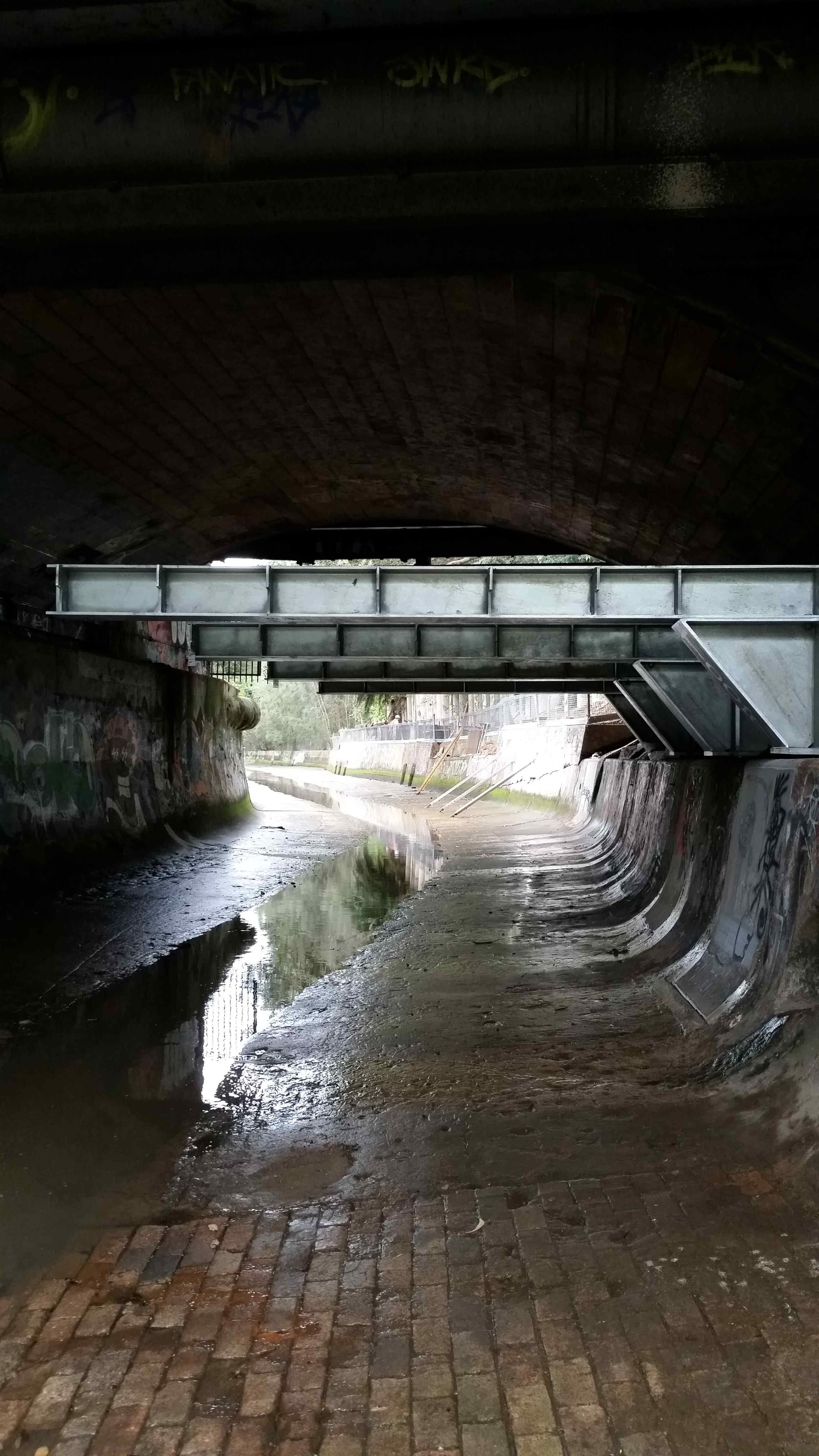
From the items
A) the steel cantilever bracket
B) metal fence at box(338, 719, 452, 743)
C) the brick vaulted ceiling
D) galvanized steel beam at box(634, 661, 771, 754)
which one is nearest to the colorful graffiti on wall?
the brick vaulted ceiling

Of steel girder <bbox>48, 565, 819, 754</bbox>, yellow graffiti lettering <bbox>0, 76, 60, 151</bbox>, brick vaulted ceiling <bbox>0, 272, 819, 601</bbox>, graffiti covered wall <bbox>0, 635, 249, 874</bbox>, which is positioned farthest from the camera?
graffiti covered wall <bbox>0, 635, 249, 874</bbox>

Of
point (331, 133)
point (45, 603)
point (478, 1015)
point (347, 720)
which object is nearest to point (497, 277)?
point (331, 133)

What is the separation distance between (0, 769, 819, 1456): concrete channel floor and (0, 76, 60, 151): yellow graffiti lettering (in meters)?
5.79

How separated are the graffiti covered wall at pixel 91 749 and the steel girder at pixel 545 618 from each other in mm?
2450

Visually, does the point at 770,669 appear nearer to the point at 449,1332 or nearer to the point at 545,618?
the point at 545,618

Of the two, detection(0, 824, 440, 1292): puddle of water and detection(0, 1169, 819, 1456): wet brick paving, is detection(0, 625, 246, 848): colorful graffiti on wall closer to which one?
detection(0, 824, 440, 1292): puddle of water

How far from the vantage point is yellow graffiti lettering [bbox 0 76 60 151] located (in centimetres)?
530

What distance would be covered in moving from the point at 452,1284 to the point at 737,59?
6.06 metres

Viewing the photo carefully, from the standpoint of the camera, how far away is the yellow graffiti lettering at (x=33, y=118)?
5.30 m

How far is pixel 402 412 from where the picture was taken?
38.0ft

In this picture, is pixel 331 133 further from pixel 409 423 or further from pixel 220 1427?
pixel 409 423

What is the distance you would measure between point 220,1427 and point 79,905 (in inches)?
434

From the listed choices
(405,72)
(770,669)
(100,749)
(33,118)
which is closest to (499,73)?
(405,72)

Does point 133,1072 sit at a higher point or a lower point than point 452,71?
lower
